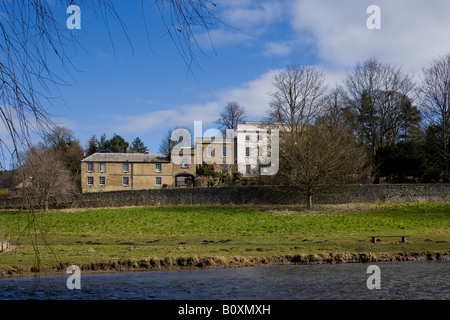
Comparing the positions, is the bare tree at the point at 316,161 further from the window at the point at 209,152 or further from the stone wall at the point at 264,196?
the window at the point at 209,152

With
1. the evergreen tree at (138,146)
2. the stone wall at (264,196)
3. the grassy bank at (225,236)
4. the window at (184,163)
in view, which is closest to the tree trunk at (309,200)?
the grassy bank at (225,236)

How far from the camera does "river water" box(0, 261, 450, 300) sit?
12.1 meters

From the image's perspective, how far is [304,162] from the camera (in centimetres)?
3934

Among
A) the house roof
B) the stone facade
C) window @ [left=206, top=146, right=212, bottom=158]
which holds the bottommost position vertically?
the stone facade

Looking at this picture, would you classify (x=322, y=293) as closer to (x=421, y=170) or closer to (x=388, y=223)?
(x=388, y=223)

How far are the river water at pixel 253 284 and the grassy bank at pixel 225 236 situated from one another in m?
1.45

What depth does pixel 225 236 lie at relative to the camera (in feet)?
89.0

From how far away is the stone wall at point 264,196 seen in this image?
4428 cm

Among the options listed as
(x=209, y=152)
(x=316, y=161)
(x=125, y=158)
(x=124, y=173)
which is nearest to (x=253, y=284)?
(x=316, y=161)

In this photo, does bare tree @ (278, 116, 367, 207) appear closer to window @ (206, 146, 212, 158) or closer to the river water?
the river water

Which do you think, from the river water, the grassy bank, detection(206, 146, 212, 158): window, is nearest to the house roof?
detection(206, 146, 212, 158): window

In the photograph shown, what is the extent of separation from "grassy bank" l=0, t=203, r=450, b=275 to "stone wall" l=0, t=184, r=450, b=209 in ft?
7.41
